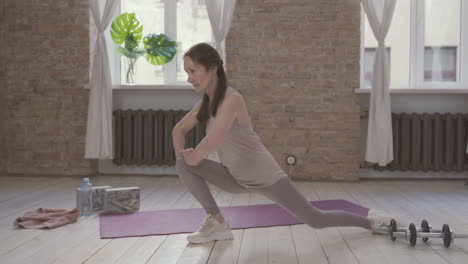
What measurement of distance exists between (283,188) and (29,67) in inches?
157

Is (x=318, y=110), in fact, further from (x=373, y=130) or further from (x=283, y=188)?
(x=283, y=188)

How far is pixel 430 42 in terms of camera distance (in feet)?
18.7

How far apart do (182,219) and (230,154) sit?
93 cm

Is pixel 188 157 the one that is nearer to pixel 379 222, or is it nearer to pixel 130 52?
pixel 379 222

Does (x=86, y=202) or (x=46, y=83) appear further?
(x=46, y=83)

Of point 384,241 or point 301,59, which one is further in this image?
point 301,59

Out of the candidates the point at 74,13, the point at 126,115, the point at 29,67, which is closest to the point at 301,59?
the point at 126,115

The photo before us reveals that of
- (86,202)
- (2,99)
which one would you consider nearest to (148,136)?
(2,99)

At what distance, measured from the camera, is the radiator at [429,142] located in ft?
17.8

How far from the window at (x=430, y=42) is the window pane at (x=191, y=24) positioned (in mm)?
1664

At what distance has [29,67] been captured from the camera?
18.7ft

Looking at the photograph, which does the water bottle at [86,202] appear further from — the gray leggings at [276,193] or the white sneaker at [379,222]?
the white sneaker at [379,222]

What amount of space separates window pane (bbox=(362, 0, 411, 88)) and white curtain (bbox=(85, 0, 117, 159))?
8.74 ft

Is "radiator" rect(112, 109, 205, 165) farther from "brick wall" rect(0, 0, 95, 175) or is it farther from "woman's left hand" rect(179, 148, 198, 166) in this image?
"woman's left hand" rect(179, 148, 198, 166)
